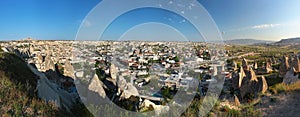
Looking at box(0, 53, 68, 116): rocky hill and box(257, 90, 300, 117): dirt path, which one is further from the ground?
box(0, 53, 68, 116): rocky hill

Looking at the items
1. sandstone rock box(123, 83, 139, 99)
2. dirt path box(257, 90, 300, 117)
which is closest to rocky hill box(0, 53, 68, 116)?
sandstone rock box(123, 83, 139, 99)

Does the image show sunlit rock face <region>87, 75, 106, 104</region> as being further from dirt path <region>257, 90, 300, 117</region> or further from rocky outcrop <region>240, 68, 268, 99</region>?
rocky outcrop <region>240, 68, 268, 99</region>

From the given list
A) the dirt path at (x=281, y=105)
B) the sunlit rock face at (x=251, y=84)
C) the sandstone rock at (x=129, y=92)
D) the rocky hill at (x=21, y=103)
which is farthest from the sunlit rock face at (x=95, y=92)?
the sunlit rock face at (x=251, y=84)

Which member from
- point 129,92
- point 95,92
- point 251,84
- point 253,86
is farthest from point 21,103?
point 251,84

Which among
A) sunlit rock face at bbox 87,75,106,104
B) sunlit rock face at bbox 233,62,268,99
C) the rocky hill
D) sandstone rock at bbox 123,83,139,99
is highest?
the rocky hill

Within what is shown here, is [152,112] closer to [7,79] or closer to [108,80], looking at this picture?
[7,79]

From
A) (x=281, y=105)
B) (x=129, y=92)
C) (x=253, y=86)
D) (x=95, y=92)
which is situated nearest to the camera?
(x=281, y=105)

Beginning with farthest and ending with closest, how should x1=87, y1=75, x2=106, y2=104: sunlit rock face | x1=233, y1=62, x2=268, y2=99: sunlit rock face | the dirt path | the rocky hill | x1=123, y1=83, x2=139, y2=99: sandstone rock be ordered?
x1=233, y1=62, x2=268, y2=99: sunlit rock face < x1=123, y1=83, x2=139, y2=99: sandstone rock < x1=87, y1=75, x2=106, y2=104: sunlit rock face < the dirt path < the rocky hill

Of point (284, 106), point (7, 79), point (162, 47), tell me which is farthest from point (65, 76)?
point (162, 47)

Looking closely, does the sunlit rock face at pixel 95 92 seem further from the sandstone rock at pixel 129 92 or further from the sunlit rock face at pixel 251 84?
the sunlit rock face at pixel 251 84

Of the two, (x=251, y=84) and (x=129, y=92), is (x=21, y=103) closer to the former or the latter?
(x=129, y=92)
